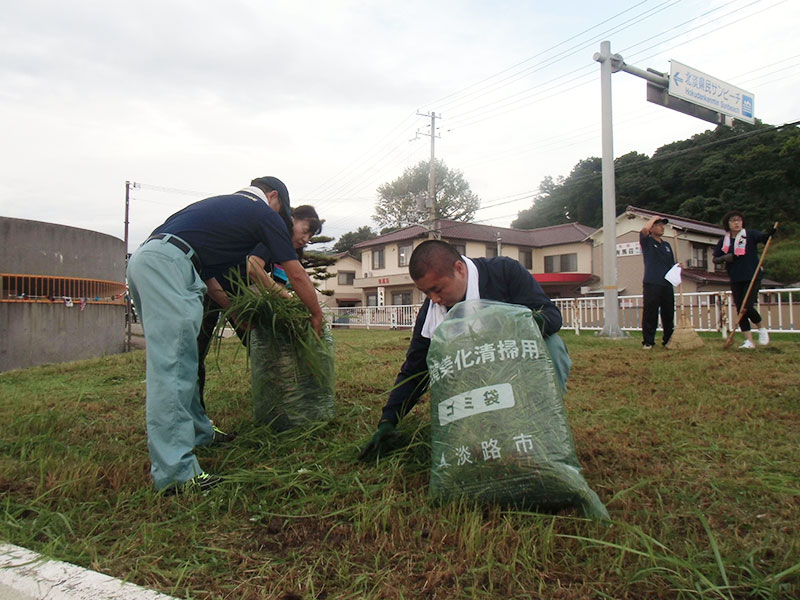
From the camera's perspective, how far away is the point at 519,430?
1.42 metres

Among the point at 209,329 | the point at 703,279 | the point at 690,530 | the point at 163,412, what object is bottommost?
the point at 690,530

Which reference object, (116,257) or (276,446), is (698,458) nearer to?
(276,446)

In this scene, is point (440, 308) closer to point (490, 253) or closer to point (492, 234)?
point (490, 253)

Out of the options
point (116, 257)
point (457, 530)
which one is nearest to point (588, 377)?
point (457, 530)

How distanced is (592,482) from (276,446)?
4.20 feet

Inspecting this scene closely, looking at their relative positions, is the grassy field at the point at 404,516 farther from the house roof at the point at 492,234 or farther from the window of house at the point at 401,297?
the window of house at the point at 401,297

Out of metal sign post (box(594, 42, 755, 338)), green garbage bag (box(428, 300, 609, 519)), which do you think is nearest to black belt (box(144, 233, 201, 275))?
green garbage bag (box(428, 300, 609, 519))

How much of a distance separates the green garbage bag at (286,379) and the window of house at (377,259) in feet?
93.5

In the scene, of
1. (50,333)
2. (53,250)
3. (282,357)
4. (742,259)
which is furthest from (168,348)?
(53,250)

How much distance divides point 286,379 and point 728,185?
34.5 metres

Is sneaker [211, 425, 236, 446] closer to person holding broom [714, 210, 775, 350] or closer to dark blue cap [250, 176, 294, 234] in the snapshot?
dark blue cap [250, 176, 294, 234]

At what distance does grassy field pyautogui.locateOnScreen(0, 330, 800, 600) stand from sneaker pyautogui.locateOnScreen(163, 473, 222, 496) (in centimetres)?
5

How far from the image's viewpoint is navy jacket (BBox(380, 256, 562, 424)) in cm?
202

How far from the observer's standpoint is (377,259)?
103 feet
